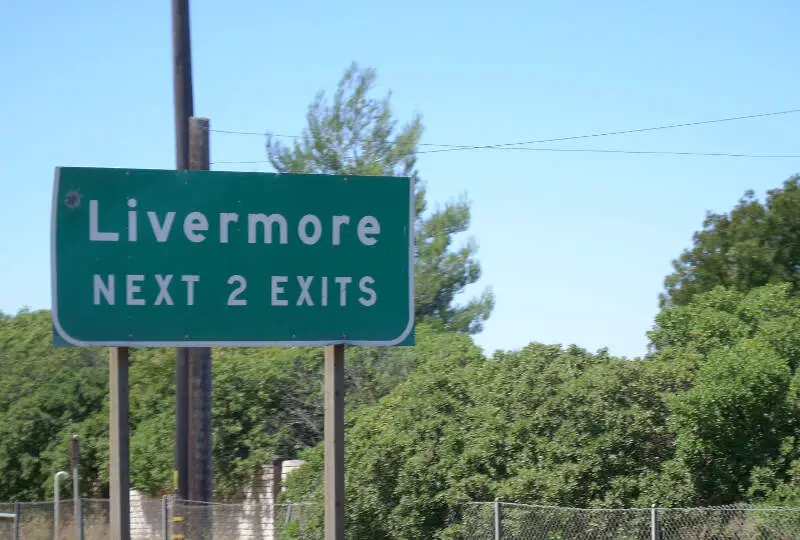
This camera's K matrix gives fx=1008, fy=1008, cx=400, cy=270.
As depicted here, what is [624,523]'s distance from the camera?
13.3 m

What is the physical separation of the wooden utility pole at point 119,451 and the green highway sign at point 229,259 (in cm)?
20

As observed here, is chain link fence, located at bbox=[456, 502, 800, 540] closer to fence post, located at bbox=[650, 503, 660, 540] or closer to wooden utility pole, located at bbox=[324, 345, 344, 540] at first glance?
fence post, located at bbox=[650, 503, 660, 540]

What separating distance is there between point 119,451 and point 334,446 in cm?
130

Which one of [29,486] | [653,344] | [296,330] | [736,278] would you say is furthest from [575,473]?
[29,486]

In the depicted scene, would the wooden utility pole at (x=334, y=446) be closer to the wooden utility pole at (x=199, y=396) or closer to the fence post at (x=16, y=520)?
the wooden utility pole at (x=199, y=396)

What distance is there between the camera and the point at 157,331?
20.3 ft

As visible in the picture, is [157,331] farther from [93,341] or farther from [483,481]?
[483,481]

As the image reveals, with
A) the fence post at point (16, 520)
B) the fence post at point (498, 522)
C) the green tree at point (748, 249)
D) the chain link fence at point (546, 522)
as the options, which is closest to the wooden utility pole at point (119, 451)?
the chain link fence at point (546, 522)

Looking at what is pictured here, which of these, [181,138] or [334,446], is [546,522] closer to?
[181,138]

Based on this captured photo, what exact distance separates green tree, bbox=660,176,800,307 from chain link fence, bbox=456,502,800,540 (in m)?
12.7

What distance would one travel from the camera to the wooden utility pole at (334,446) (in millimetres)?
6324

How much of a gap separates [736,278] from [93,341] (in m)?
21.8

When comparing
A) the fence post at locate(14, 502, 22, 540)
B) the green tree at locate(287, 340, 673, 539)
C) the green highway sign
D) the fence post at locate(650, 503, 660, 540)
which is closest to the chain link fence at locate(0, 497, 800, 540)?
the fence post at locate(650, 503, 660, 540)

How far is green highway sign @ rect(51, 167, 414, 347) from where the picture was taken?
241 inches
